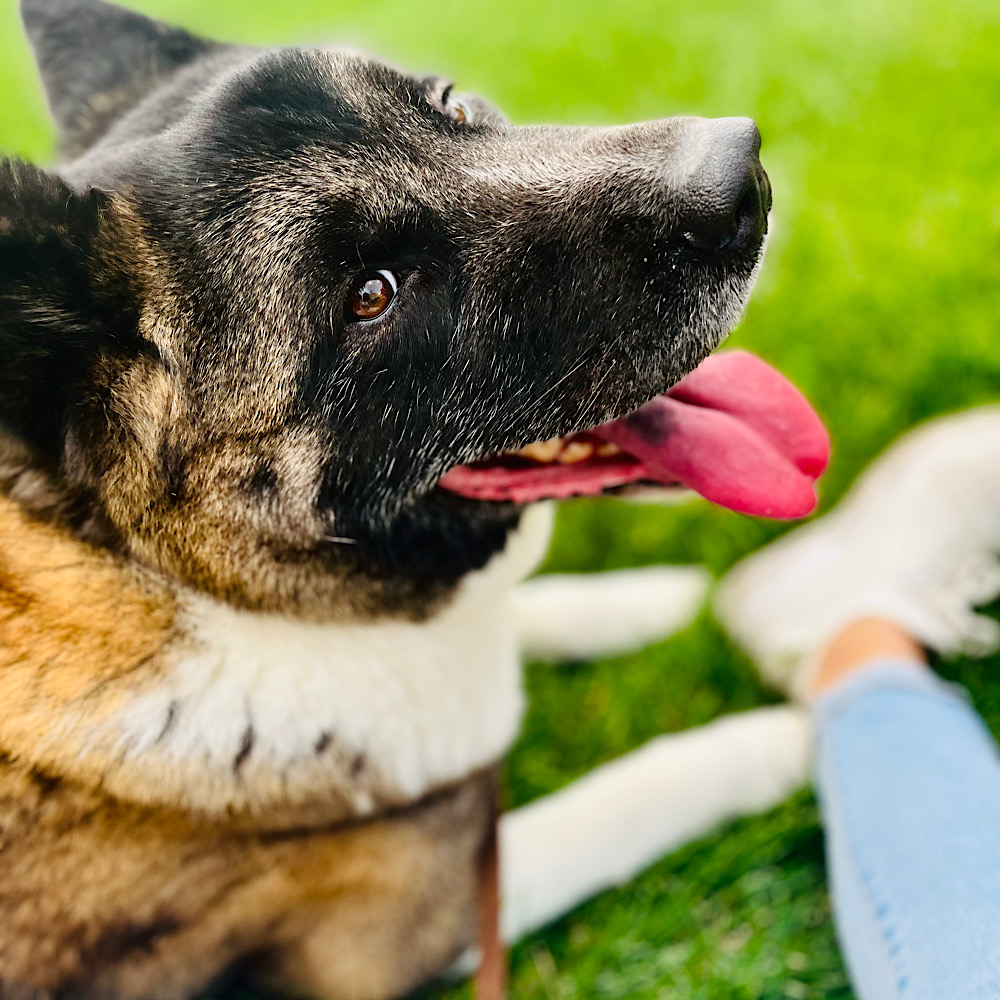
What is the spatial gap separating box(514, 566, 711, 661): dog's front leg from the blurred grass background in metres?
0.07

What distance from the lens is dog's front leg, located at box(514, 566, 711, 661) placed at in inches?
123

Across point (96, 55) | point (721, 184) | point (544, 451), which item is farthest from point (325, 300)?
point (96, 55)

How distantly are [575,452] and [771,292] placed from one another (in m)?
2.31

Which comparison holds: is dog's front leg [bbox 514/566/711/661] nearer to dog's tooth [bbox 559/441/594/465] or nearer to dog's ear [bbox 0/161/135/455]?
dog's tooth [bbox 559/441/594/465]

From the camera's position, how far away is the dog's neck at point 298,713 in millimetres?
1851

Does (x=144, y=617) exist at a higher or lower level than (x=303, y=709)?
higher

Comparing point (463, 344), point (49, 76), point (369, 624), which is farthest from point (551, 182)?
point (49, 76)

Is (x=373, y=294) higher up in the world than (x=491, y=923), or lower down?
higher up

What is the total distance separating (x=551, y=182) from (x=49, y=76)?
4.88ft

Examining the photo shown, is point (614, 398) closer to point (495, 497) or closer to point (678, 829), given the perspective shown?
point (495, 497)

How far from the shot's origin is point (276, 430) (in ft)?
5.69

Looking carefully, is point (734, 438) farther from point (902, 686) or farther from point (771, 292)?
point (771, 292)

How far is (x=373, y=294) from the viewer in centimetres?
170

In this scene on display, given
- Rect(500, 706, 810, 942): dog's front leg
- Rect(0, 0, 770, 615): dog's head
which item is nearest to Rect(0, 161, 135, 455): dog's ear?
Rect(0, 0, 770, 615): dog's head
